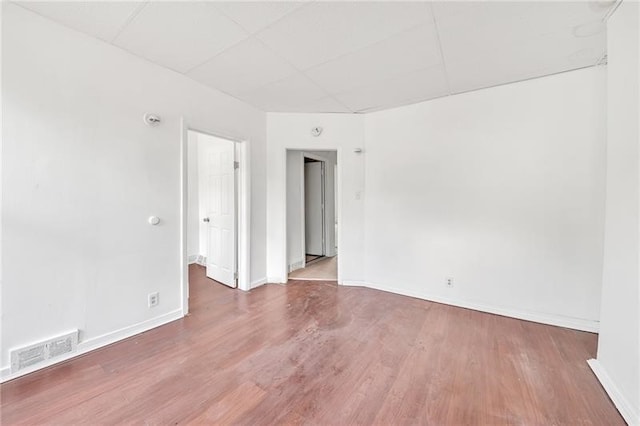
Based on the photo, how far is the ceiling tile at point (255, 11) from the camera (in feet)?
5.40

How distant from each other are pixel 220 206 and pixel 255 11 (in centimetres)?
263

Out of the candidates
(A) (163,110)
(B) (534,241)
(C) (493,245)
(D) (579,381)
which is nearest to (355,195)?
(C) (493,245)

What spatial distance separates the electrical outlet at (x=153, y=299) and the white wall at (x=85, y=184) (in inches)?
2.1

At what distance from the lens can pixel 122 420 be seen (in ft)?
4.65

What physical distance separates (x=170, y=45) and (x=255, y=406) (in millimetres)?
2684

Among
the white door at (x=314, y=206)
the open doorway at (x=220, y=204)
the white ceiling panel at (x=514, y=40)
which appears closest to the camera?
the white ceiling panel at (x=514, y=40)

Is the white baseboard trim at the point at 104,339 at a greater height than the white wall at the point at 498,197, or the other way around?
the white wall at the point at 498,197

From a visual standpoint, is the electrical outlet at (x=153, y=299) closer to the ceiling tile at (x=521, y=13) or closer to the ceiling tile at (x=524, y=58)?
the ceiling tile at (x=521, y=13)

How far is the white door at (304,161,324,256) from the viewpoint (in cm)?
544

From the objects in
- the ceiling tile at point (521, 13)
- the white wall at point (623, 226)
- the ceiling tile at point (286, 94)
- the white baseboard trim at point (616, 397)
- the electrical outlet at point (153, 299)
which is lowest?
the white baseboard trim at point (616, 397)

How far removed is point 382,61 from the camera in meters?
2.31

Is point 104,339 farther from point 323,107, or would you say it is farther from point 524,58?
point 524,58

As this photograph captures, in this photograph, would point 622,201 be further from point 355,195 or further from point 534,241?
point 355,195

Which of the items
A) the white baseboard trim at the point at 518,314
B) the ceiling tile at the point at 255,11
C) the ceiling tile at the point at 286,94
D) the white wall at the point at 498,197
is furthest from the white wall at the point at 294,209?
the ceiling tile at the point at 255,11
